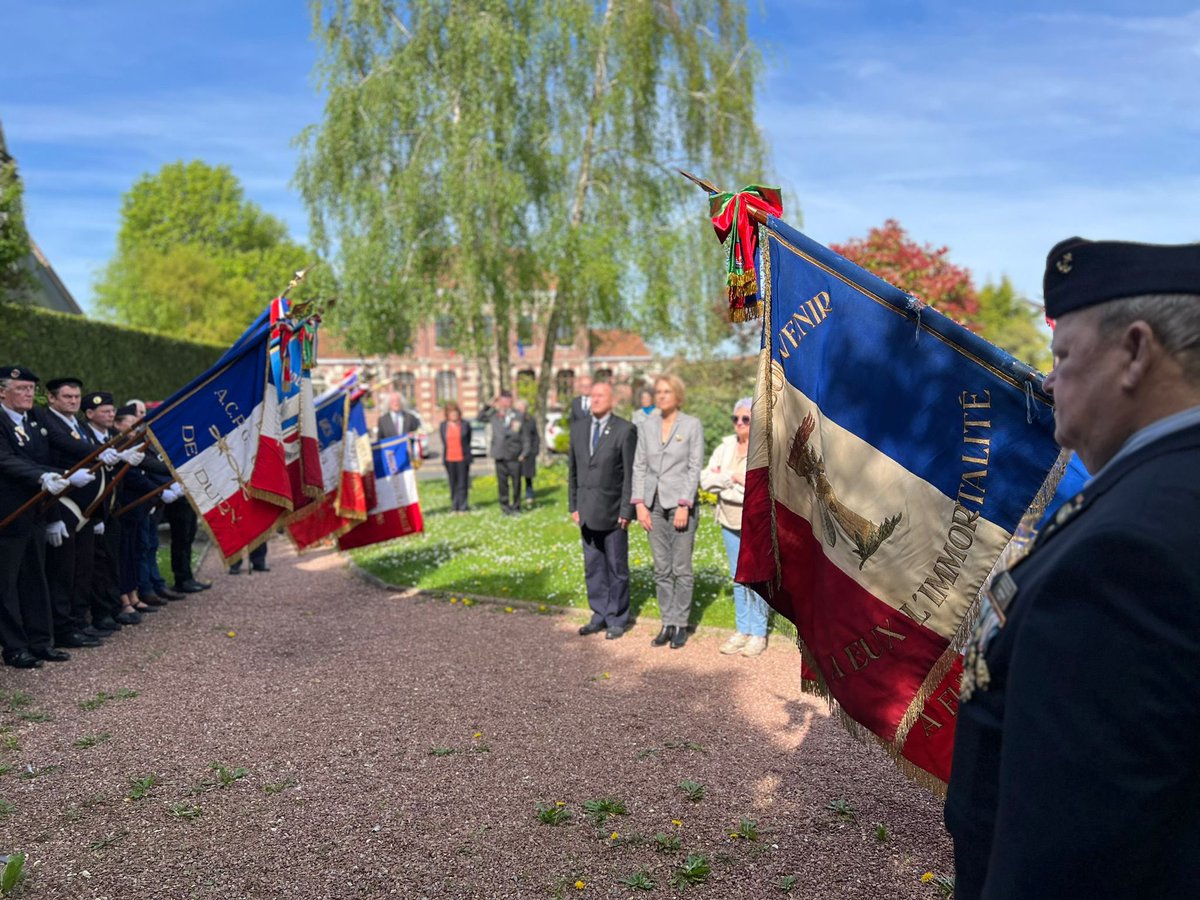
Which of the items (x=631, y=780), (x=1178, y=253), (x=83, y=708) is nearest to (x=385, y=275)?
(x=83, y=708)

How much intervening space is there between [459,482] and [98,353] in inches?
347

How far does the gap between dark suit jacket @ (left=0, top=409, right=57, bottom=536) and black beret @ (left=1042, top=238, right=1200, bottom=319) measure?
8.10 metres

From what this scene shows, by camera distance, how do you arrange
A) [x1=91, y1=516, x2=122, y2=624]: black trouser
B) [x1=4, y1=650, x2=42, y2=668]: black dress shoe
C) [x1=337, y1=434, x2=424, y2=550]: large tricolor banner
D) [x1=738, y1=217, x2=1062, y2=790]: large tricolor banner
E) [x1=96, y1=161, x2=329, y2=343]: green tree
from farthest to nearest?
[x1=96, y1=161, x2=329, y2=343]: green tree → [x1=337, y1=434, x2=424, y2=550]: large tricolor banner → [x1=91, y1=516, x2=122, y2=624]: black trouser → [x1=4, y1=650, x2=42, y2=668]: black dress shoe → [x1=738, y1=217, x2=1062, y2=790]: large tricolor banner

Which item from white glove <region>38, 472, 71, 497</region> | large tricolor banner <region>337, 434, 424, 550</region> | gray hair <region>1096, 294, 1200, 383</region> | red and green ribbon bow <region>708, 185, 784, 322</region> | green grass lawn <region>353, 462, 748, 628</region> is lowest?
green grass lawn <region>353, 462, 748, 628</region>

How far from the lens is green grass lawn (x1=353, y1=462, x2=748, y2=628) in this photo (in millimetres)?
10148

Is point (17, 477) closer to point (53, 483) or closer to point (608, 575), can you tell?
point (53, 483)

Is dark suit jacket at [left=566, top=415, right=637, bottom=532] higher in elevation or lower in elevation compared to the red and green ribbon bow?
lower

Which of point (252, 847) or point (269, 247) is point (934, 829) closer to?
point (252, 847)

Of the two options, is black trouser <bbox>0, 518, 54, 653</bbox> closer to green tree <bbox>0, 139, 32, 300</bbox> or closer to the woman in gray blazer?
green tree <bbox>0, 139, 32, 300</bbox>

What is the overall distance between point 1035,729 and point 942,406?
2.26 m

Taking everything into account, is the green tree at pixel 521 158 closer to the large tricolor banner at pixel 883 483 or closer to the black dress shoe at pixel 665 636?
the black dress shoe at pixel 665 636

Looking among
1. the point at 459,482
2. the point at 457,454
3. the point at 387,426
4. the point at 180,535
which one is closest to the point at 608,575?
the point at 180,535

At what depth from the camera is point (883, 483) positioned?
3598mm

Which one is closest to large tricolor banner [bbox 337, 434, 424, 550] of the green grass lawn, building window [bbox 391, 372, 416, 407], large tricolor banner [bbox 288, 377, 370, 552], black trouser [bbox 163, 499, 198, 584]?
large tricolor banner [bbox 288, 377, 370, 552]
